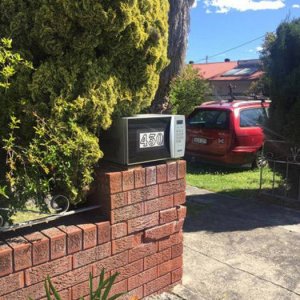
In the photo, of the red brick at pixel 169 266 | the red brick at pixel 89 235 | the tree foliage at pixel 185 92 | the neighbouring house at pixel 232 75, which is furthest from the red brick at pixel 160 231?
the neighbouring house at pixel 232 75

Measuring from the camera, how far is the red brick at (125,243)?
2.84 meters

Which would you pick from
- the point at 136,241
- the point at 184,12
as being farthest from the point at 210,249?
the point at 184,12

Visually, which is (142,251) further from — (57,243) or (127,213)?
(57,243)

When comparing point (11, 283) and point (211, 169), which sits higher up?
point (11, 283)

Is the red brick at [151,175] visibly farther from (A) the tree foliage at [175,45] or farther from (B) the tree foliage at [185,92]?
(A) the tree foliage at [175,45]

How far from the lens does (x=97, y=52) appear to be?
2.75 meters

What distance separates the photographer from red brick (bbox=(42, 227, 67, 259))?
2506mm

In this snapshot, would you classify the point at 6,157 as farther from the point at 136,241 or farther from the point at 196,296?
the point at 196,296

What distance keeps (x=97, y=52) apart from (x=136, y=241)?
1.34 meters

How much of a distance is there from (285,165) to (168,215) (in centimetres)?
390

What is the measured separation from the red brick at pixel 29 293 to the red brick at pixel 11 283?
0.09 ft

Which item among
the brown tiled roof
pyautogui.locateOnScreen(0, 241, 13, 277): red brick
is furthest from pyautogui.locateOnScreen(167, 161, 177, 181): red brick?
the brown tiled roof

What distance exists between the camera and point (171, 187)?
316 centimetres

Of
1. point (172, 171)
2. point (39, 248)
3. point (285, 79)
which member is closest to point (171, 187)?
point (172, 171)
